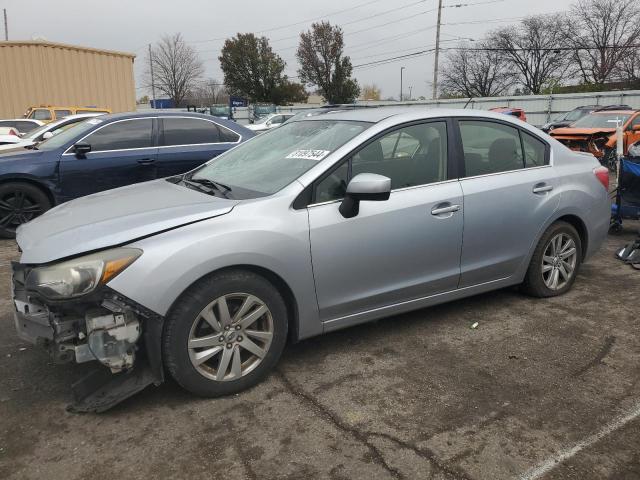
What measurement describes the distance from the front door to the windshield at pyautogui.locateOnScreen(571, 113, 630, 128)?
43.1ft

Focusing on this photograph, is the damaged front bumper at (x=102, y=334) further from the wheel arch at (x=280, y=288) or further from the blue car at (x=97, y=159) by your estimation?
the blue car at (x=97, y=159)

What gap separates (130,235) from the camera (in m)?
2.76

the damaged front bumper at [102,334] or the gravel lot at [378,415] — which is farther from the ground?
the damaged front bumper at [102,334]

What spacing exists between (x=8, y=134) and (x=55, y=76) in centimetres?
948

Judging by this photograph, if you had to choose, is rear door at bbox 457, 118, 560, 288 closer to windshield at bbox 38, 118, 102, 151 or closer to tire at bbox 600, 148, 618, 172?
windshield at bbox 38, 118, 102, 151

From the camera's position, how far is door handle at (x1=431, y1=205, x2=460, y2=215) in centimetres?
363

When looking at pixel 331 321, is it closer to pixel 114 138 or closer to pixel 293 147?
pixel 293 147

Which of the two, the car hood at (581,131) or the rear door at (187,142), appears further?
the car hood at (581,131)

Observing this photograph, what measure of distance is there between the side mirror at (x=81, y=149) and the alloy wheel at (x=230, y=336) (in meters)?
4.79

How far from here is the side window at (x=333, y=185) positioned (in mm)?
3254

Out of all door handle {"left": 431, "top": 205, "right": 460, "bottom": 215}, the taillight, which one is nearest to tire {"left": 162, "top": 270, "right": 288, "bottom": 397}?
door handle {"left": 431, "top": 205, "right": 460, "bottom": 215}

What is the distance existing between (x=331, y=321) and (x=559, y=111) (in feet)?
99.5

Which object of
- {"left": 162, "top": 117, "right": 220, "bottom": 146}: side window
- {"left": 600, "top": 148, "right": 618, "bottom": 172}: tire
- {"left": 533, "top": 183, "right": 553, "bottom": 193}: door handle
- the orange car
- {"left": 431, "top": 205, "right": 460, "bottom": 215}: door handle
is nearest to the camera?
{"left": 431, "top": 205, "right": 460, "bottom": 215}: door handle

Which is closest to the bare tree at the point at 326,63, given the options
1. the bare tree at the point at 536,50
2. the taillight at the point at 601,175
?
the bare tree at the point at 536,50
